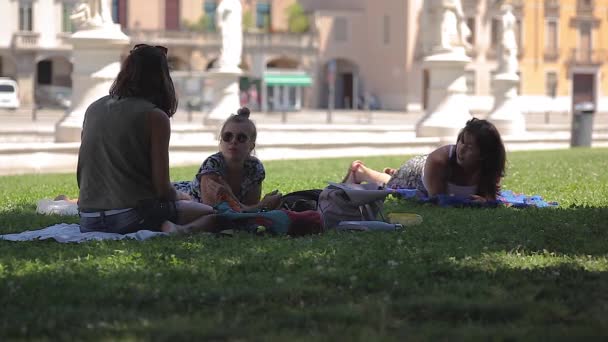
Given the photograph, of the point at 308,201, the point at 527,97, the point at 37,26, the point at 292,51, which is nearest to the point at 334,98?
the point at 292,51

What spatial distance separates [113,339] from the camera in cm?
433

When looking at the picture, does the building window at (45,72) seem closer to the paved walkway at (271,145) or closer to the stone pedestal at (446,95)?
the paved walkway at (271,145)

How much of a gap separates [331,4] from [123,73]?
2489 inches

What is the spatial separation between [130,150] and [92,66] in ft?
31.2

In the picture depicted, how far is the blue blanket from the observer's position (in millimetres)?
9242

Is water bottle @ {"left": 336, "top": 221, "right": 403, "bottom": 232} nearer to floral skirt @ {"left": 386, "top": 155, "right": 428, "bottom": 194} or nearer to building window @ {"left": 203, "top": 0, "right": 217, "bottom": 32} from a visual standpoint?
floral skirt @ {"left": 386, "top": 155, "right": 428, "bottom": 194}

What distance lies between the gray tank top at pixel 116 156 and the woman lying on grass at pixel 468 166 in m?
2.80

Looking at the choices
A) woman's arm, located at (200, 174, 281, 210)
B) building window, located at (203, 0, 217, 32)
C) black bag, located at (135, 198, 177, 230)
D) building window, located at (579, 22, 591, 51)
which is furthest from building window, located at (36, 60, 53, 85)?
black bag, located at (135, 198, 177, 230)

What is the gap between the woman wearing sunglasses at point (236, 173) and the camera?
800cm

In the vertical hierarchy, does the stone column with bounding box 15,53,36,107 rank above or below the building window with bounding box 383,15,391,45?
below

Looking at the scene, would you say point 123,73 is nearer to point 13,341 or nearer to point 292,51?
point 13,341

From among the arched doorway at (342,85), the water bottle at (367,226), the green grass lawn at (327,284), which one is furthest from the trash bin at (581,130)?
the arched doorway at (342,85)

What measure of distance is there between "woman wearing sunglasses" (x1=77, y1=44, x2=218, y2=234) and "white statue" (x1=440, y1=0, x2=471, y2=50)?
14.5 m

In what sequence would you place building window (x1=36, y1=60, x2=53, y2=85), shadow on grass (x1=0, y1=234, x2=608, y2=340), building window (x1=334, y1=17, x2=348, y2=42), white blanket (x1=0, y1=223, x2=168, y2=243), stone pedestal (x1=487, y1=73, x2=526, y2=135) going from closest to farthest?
shadow on grass (x1=0, y1=234, x2=608, y2=340) < white blanket (x1=0, y1=223, x2=168, y2=243) < stone pedestal (x1=487, y1=73, x2=526, y2=135) < building window (x1=36, y1=60, x2=53, y2=85) < building window (x1=334, y1=17, x2=348, y2=42)
